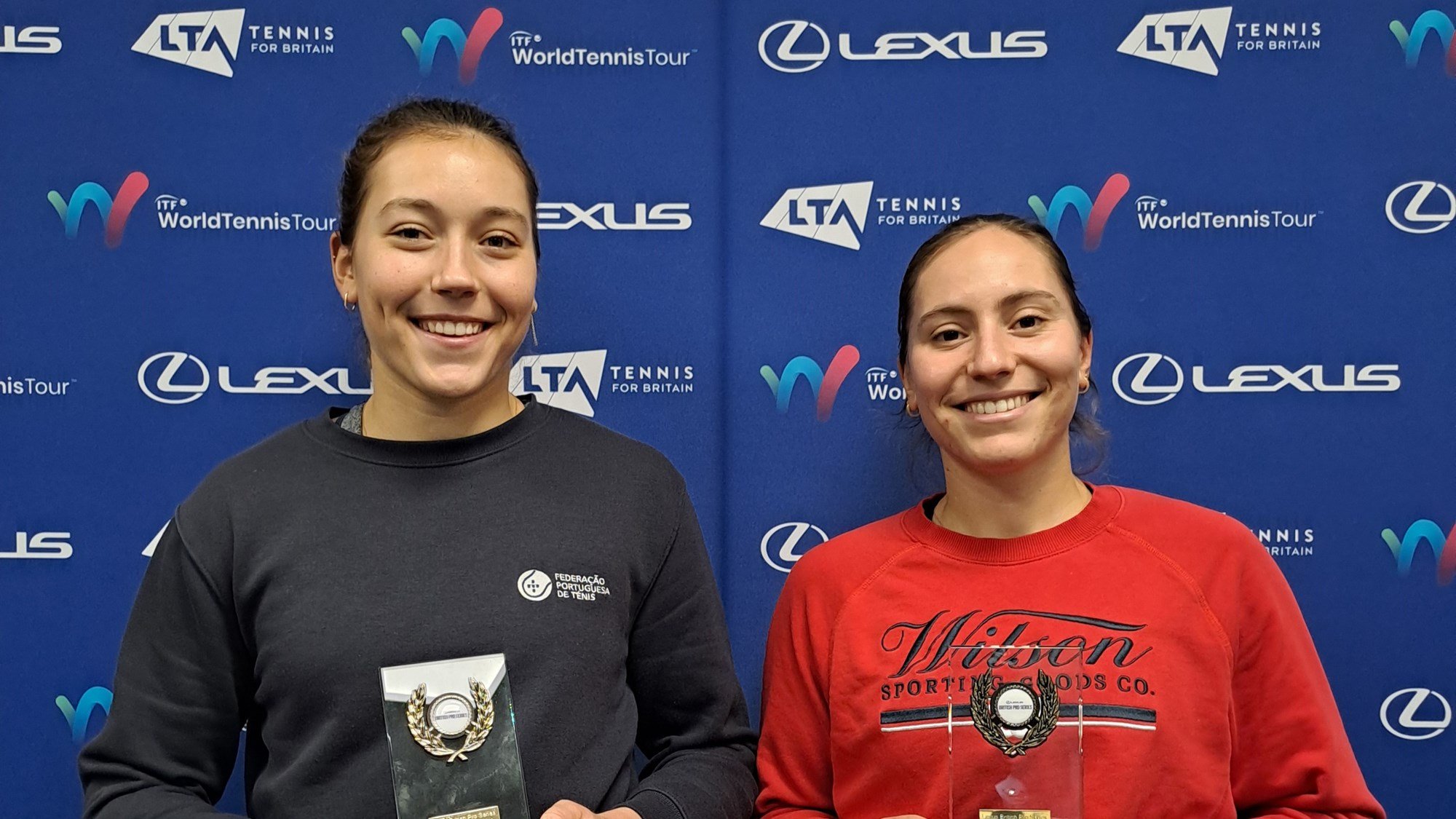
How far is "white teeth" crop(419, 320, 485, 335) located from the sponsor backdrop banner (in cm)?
53

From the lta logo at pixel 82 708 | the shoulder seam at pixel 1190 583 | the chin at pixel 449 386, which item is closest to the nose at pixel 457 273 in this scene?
the chin at pixel 449 386

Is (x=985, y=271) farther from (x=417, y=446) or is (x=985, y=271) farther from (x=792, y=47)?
(x=417, y=446)

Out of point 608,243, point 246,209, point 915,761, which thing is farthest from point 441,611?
point 246,209

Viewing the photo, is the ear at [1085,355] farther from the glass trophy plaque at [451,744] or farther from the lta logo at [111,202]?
the lta logo at [111,202]

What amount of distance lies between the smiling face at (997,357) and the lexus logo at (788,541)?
0.48m

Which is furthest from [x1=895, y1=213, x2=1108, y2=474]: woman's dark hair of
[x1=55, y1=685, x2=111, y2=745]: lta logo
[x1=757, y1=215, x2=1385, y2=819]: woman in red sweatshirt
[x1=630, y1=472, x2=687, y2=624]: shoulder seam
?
[x1=55, y1=685, x2=111, y2=745]: lta logo

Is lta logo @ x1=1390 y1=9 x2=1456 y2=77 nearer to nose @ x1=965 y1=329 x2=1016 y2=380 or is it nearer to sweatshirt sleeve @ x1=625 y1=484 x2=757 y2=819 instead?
nose @ x1=965 y1=329 x2=1016 y2=380

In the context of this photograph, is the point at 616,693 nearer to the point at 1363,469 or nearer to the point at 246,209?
the point at 246,209

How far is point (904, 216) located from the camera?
2.17 m

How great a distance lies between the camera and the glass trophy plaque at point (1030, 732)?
59.3 inches

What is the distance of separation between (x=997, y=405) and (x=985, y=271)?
197 mm

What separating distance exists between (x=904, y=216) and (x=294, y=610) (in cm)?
125

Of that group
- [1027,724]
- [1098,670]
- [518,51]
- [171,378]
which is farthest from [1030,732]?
[171,378]

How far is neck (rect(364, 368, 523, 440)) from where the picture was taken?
1696 mm
